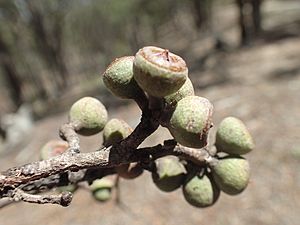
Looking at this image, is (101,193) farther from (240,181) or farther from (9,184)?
(9,184)

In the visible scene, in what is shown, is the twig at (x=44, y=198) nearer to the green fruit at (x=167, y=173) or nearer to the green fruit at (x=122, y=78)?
the green fruit at (x=122, y=78)

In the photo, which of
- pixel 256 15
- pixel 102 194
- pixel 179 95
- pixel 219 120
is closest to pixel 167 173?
pixel 179 95

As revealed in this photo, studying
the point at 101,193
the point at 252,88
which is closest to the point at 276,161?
the point at 252,88

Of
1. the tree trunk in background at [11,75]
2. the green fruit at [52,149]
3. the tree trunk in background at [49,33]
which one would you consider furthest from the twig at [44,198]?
the tree trunk in background at [49,33]

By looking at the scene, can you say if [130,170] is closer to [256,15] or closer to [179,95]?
[179,95]

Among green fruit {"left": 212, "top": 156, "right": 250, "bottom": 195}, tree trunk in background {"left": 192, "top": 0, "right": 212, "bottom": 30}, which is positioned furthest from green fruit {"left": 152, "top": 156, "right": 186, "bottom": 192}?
tree trunk in background {"left": 192, "top": 0, "right": 212, "bottom": 30}
